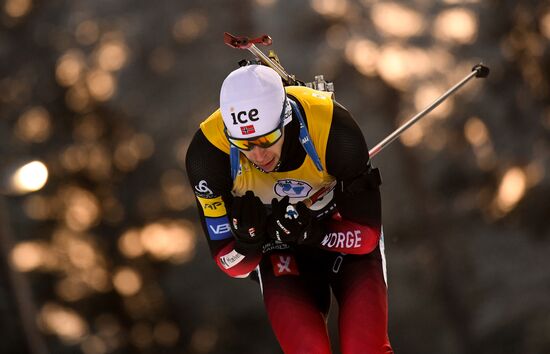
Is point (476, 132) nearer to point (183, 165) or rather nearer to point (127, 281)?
point (183, 165)

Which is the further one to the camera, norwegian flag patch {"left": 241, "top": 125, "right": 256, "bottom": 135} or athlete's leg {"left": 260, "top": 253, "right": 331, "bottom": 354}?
athlete's leg {"left": 260, "top": 253, "right": 331, "bottom": 354}

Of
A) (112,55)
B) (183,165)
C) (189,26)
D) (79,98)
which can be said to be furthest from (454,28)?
(79,98)

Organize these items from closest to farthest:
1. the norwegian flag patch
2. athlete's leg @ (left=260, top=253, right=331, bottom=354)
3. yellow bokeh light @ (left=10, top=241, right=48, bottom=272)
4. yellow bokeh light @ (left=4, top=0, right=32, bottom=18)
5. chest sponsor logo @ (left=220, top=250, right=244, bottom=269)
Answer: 1. the norwegian flag patch
2. athlete's leg @ (left=260, top=253, right=331, bottom=354)
3. chest sponsor logo @ (left=220, top=250, right=244, bottom=269)
4. yellow bokeh light @ (left=10, top=241, right=48, bottom=272)
5. yellow bokeh light @ (left=4, top=0, right=32, bottom=18)

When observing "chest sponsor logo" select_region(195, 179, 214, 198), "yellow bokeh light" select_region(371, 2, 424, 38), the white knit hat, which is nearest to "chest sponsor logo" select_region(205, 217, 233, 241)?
"chest sponsor logo" select_region(195, 179, 214, 198)

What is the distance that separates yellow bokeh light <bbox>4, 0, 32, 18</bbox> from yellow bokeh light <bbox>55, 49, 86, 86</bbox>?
0.65 meters

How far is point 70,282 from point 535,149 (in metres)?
5.11

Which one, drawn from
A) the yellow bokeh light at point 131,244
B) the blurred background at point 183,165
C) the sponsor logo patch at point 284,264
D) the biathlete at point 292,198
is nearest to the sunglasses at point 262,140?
the biathlete at point 292,198

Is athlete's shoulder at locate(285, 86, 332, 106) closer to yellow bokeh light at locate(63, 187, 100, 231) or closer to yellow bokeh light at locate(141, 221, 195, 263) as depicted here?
yellow bokeh light at locate(141, 221, 195, 263)

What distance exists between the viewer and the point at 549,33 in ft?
30.8

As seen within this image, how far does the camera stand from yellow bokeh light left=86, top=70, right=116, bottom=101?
9.02m

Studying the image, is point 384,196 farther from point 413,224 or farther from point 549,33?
point 549,33

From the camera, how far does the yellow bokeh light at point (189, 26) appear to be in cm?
912

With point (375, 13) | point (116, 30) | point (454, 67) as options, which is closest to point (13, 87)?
point (116, 30)

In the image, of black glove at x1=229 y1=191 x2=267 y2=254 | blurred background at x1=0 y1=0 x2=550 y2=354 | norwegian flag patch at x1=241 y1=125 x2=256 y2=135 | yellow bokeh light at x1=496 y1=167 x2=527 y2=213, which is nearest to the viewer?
norwegian flag patch at x1=241 y1=125 x2=256 y2=135
